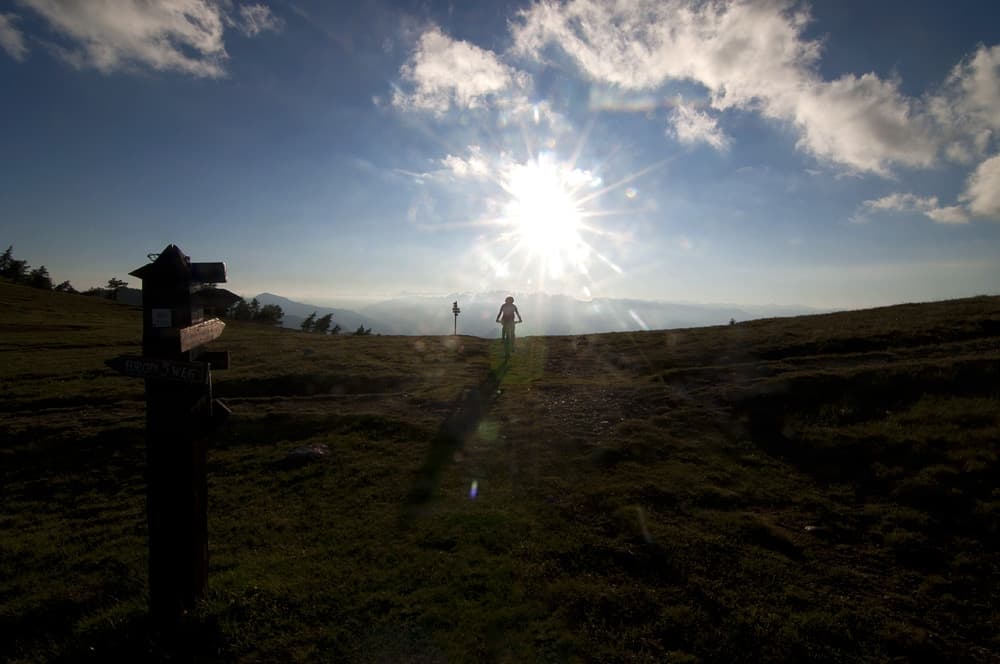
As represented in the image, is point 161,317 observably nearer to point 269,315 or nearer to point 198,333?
point 198,333

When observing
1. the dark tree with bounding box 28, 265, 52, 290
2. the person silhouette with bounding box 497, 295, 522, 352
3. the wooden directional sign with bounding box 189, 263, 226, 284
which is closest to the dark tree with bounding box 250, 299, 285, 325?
the dark tree with bounding box 28, 265, 52, 290

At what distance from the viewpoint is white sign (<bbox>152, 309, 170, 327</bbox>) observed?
6.71 m

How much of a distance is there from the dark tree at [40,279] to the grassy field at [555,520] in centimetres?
12354

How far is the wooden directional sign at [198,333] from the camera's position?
659 centimetres

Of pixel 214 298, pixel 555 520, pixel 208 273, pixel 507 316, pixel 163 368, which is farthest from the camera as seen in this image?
pixel 507 316

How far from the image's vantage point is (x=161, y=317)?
6.72 metres

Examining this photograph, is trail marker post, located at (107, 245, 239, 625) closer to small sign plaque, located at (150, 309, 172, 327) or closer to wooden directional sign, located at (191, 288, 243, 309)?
small sign plaque, located at (150, 309, 172, 327)

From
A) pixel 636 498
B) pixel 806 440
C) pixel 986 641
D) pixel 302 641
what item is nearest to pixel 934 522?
pixel 986 641

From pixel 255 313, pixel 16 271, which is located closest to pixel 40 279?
pixel 16 271

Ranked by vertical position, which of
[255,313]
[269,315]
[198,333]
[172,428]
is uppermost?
[255,313]

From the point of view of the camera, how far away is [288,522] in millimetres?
9883

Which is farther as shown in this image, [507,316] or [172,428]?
[507,316]

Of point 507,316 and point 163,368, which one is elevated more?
point 507,316

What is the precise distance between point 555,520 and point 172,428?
660cm
